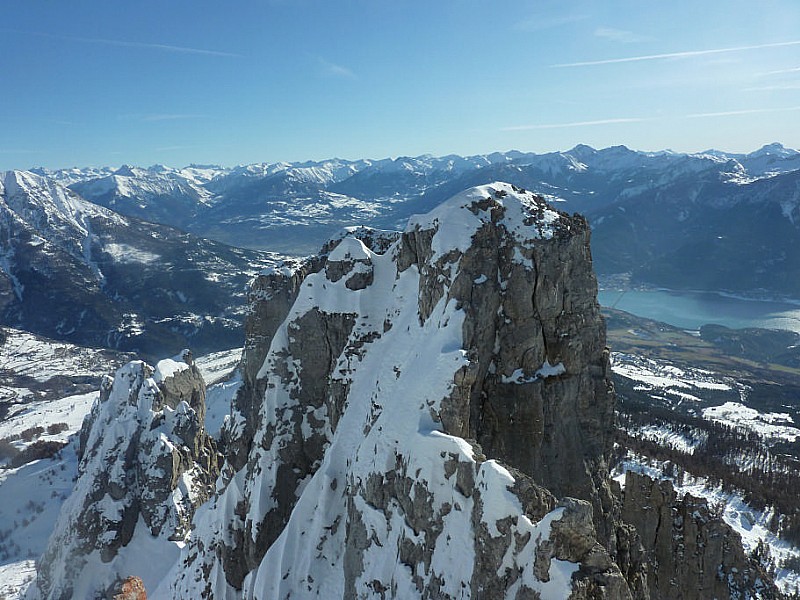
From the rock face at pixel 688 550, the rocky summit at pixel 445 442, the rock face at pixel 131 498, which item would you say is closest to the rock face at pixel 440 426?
the rocky summit at pixel 445 442

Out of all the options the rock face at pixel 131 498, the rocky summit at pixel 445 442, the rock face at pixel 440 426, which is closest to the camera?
the rock face at pixel 440 426

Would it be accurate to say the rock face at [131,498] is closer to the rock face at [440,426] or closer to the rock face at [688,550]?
the rock face at [440,426]

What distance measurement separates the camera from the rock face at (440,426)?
18406 mm

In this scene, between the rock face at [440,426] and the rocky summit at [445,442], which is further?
the rocky summit at [445,442]

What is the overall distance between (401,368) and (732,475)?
125 meters

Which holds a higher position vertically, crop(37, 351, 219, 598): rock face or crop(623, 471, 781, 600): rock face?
crop(623, 471, 781, 600): rock face

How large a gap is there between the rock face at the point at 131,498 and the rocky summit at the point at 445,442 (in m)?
18.4

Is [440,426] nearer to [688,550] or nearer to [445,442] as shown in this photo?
[445,442]

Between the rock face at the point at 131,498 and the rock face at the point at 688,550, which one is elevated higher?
the rock face at the point at 688,550

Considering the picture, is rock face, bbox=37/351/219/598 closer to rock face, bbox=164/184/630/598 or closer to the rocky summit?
the rocky summit

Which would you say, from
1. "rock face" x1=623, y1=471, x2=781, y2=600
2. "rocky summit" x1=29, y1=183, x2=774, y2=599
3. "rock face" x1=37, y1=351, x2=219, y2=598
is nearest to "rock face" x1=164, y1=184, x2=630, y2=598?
"rocky summit" x1=29, y1=183, x2=774, y2=599

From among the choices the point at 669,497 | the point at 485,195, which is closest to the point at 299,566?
the point at 485,195

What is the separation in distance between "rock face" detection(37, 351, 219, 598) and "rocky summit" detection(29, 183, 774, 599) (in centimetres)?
1842

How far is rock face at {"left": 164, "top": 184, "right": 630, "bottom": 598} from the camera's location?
18.4 m
